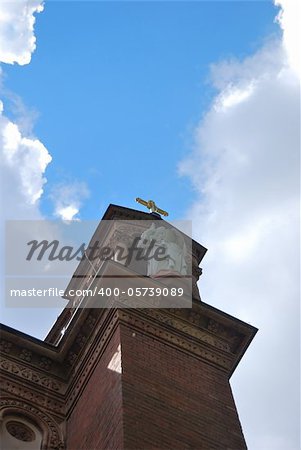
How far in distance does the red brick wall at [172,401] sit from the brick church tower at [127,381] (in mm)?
21

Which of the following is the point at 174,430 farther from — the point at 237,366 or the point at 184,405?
the point at 237,366

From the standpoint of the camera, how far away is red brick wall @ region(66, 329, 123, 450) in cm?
1170

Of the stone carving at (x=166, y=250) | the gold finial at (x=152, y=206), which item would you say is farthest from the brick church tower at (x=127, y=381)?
the gold finial at (x=152, y=206)

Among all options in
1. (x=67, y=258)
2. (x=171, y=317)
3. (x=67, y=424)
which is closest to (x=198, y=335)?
(x=171, y=317)

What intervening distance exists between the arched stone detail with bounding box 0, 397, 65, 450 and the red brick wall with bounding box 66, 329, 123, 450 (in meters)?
0.21

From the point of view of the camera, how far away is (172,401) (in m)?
12.5

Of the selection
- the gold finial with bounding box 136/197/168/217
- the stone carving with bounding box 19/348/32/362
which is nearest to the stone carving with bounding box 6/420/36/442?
the stone carving with bounding box 19/348/32/362

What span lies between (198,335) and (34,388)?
3165 mm

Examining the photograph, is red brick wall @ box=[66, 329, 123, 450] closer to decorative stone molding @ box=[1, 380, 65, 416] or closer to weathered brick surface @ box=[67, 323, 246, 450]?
weathered brick surface @ box=[67, 323, 246, 450]

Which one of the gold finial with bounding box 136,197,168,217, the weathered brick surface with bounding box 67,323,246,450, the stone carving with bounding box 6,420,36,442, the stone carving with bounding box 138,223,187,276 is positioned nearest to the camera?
the weathered brick surface with bounding box 67,323,246,450

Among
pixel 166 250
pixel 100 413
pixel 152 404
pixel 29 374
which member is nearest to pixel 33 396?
pixel 29 374

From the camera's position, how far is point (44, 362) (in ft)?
49.0

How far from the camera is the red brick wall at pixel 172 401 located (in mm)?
11633

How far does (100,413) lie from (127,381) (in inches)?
28.8
